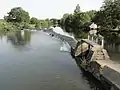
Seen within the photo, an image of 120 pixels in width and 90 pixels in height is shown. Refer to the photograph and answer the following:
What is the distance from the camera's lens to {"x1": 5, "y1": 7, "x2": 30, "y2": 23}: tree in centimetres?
13800

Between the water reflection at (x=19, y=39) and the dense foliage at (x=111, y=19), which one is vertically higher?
the dense foliage at (x=111, y=19)

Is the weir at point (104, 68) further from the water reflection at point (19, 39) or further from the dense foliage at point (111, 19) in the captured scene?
the dense foliage at point (111, 19)

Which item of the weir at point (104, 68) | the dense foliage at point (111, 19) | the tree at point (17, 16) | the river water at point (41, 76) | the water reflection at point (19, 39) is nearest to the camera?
the weir at point (104, 68)

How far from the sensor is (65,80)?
2031cm

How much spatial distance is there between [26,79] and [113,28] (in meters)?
44.1

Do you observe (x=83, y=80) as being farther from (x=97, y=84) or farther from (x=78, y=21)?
(x=78, y=21)

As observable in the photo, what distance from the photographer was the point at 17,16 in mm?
140125

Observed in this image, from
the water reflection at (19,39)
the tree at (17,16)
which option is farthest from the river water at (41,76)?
the tree at (17,16)

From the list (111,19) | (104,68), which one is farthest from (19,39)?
(104,68)

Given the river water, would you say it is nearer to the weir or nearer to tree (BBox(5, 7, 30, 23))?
the weir

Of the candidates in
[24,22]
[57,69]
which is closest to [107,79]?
[57,69]

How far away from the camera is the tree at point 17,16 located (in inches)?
5433

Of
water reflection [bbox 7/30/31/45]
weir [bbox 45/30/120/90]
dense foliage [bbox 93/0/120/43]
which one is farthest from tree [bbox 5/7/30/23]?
weir [bbox 45/30/120/90]

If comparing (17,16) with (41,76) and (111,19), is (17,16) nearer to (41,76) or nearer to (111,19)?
(111,19)
